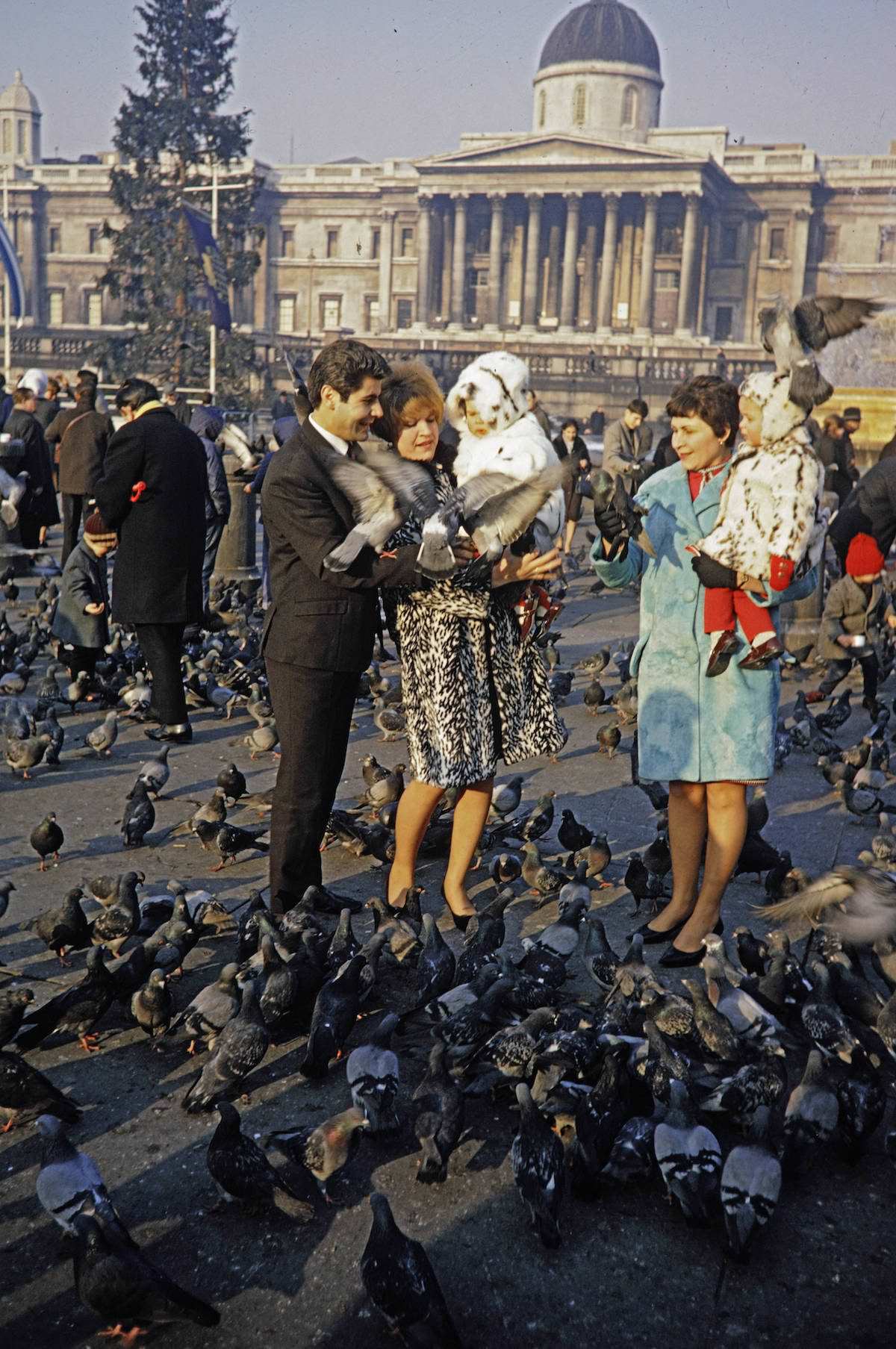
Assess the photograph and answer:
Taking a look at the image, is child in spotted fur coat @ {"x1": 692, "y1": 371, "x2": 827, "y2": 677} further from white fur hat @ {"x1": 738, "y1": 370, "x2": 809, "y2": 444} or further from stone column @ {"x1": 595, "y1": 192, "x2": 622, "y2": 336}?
stone column @ {"x1": 595, "y1": 192, "x2": 622, "y2": 336}

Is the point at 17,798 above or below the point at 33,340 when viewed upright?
below

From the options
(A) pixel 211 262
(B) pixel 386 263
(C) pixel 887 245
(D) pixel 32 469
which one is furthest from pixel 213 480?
(C) pixel 887 245

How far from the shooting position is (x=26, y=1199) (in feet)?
10.4

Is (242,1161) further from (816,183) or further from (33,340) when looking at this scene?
(816,183)

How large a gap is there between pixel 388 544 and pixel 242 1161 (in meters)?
1.90

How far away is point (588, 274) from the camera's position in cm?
7656

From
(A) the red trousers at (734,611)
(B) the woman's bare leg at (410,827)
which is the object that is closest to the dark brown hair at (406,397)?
(A) the red trousers at (734,611)

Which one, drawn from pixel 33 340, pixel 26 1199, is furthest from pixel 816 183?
pixel 26 1199

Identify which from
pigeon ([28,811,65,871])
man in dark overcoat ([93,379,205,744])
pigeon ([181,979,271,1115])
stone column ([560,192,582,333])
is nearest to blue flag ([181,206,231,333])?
man in dark overcoat ([93,379,205,744])

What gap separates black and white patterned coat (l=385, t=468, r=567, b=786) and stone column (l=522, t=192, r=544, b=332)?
243 ft

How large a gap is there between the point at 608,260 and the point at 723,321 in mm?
7996

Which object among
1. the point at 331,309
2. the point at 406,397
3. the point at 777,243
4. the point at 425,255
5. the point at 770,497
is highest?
the point at 777,243

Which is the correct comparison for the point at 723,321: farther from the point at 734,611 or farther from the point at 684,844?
the point at 734,611

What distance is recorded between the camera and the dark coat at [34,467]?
494 inches
